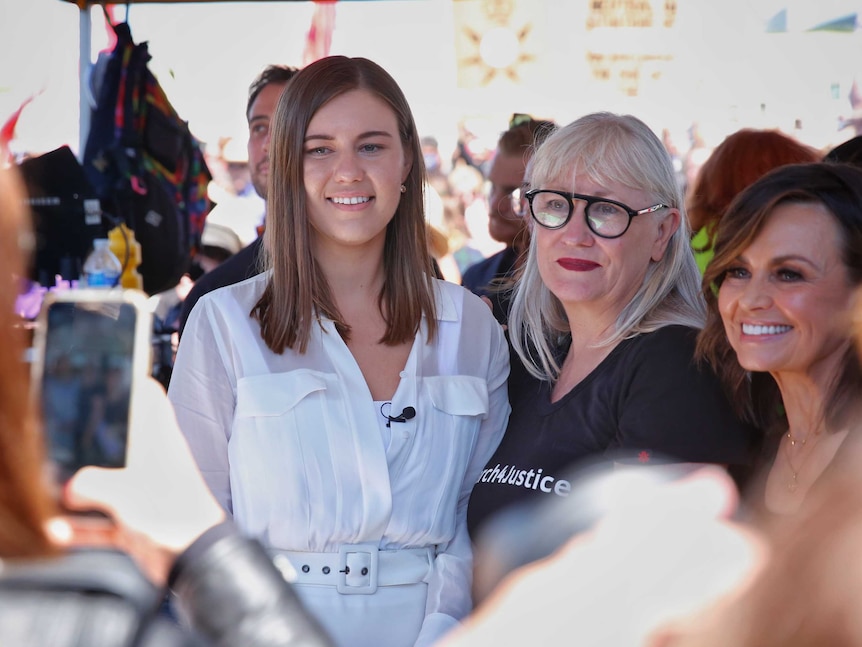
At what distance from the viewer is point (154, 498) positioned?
43.6 inches

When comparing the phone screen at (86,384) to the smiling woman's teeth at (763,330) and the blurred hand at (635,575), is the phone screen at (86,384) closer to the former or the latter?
the blurred hand at (635,575)

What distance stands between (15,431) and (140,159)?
3.23m

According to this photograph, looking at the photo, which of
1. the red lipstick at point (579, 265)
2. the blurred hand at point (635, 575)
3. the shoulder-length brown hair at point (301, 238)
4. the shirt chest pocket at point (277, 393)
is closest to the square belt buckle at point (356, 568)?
the blurred hand at point (635, 575)

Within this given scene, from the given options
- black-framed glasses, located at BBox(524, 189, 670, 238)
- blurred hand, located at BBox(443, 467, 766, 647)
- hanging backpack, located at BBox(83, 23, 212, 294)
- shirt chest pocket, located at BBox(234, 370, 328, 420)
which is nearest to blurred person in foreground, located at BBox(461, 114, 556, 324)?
hanging backpack, located at BBox(83, 23, 212, 294)

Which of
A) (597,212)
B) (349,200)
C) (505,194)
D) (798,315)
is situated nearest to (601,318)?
(597,212)

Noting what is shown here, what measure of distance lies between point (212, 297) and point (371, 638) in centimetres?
79

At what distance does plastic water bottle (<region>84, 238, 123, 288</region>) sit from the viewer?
356 cm

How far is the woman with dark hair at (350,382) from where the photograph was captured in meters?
1.98

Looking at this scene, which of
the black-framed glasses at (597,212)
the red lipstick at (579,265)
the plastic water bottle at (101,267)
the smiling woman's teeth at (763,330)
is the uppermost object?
the black-framed glasses at (597,212)

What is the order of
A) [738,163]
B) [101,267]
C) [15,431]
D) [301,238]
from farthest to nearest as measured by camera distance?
[101,267], [738,163], [301,238], [15,431]

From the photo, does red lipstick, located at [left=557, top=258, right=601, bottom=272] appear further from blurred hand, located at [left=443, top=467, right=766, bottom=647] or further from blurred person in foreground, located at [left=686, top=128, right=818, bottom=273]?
blurred person in foreground, located at [left=686, top=128, right=818, bottom=273]

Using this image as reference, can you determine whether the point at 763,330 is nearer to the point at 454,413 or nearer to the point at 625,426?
the point at 625,426

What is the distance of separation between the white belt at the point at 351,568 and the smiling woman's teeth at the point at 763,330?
2.65ft

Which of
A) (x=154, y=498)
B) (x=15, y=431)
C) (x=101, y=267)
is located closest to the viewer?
(x=15, y=431)
